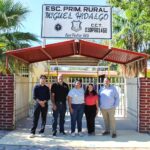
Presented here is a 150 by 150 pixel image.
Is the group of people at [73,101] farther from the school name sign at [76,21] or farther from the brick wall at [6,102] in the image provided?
the school name sign at [76,21]

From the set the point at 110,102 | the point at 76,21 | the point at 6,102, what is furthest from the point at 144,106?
the point at 6,102

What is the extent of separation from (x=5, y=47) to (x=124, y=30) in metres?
10.5

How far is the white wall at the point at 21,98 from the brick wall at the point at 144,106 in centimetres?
414

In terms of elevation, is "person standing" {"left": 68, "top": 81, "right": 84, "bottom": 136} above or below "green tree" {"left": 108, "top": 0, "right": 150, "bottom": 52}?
below

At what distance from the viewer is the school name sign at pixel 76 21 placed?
42.1 ft

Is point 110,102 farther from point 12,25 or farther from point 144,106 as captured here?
point 12,25

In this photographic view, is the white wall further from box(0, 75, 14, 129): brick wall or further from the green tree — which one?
the green tree

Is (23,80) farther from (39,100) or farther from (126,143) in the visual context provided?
(126,143)

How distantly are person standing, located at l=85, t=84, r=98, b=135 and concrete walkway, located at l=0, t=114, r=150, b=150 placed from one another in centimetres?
32

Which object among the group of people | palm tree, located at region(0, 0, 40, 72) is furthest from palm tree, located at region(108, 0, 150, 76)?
the group of people

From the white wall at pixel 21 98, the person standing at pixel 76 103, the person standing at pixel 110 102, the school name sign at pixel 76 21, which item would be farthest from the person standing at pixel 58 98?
the white wall at pixel 21 98

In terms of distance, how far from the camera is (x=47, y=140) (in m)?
11.1

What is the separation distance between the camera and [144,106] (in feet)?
41.0

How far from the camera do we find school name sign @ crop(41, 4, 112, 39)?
12.8 metres
